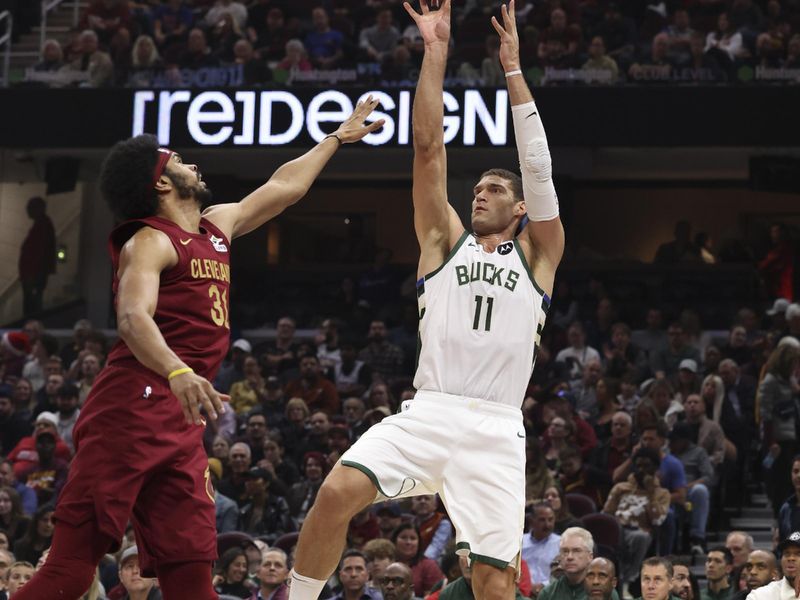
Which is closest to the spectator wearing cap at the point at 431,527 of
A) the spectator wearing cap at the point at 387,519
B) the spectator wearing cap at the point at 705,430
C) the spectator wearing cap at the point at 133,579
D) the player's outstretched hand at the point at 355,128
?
the spectator wearing cap at the point at 387,519

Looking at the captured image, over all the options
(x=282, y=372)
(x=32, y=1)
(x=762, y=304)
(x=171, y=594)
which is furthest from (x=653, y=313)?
(x=171, y=594)

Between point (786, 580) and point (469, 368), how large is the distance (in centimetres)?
387

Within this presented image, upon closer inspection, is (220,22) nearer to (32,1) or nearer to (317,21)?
(317,21)

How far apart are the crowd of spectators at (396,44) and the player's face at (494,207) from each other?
1168cm

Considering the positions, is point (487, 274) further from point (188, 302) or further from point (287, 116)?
point (287, 116)

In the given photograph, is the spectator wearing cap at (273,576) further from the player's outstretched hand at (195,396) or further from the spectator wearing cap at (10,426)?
the spectator wearing cap at (10,426)

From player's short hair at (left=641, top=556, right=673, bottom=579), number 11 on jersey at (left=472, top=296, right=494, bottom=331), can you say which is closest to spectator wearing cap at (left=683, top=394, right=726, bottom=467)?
player's short hair at (left=641, top=556, right=673, bottom=579)

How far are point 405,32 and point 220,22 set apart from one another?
2668mm

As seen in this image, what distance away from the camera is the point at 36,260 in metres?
21.4

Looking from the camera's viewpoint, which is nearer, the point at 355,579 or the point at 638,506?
the point at 355,579

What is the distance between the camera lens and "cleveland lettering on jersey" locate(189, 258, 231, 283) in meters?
5.46

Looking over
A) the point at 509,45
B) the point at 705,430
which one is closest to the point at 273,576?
the point at 509,45

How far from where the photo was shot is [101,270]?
22188 mm

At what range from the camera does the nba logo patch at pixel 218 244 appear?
5660mm
